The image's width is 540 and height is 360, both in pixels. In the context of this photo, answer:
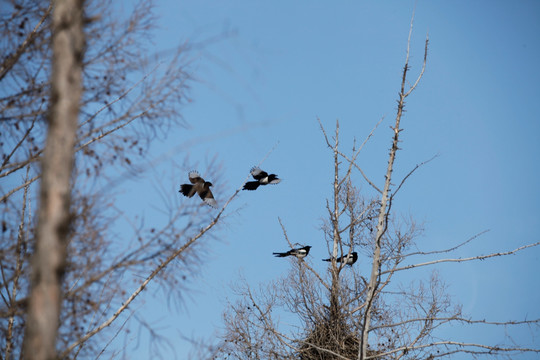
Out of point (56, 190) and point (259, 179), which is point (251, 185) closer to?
point (259, 179)

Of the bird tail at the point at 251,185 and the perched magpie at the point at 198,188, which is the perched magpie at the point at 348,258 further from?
the perched magpie at the point at 198,188

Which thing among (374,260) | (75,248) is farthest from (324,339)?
(75,248)

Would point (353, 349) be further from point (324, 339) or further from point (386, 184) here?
point (386, 184)

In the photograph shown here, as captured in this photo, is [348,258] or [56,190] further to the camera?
[348,258]

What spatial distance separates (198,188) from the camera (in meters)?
5.02

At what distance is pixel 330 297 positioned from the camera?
11594mm

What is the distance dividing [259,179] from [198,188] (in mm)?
1432

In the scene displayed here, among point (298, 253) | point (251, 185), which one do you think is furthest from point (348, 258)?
point (251, 185)

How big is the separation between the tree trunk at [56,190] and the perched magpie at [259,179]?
7.01 feet

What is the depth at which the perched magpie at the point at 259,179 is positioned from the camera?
527 centimetres

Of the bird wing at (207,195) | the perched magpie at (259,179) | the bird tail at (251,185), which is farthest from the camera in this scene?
the bird tail at (251,185)

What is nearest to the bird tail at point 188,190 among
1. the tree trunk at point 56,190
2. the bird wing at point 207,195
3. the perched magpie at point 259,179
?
the bird wing at point 207,195

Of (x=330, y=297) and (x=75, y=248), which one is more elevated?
(x=330, y=297)

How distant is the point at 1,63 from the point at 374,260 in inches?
176
